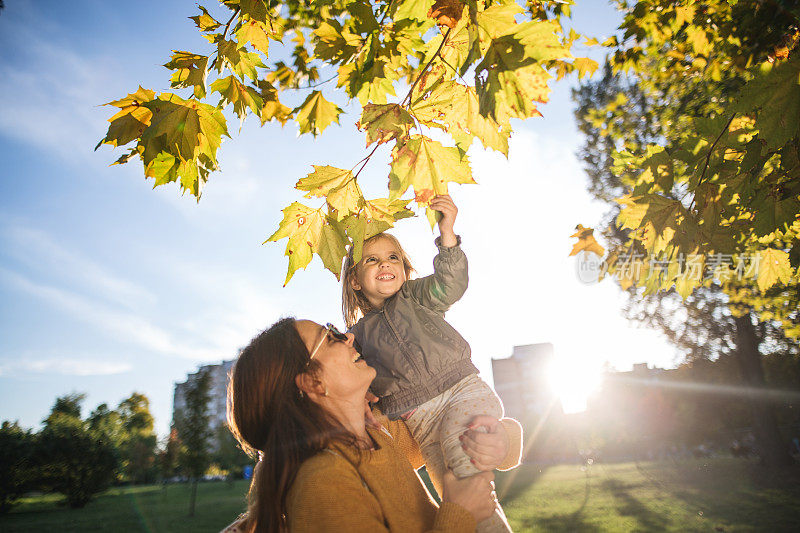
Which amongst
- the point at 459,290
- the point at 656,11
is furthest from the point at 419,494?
the point at 656,11

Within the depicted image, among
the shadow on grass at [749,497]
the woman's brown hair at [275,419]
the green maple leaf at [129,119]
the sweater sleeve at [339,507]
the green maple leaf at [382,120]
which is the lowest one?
the shadow on grass at [749,497]

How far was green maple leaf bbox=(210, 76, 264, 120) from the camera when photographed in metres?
1.89

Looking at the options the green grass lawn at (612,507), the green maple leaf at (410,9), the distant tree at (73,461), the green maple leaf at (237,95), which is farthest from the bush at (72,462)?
the green maple leaf at (410,9)

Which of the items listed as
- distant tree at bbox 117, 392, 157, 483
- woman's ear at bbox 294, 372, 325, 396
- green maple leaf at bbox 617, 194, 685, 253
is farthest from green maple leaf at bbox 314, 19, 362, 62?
distant tree at bbox 117, 392, 157, 483

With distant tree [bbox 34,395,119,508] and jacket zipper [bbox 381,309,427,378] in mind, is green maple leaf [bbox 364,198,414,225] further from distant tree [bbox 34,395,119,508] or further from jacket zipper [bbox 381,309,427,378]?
distant tree [bbox 34,395,119,508]

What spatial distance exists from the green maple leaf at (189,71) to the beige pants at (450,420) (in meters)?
1.76

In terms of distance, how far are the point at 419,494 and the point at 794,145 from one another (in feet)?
8.04

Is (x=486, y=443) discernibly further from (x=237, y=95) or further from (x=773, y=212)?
(x=773, y=212)

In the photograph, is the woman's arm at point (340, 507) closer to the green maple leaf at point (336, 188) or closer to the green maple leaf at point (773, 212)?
the green maple leaf at point (336, 188)

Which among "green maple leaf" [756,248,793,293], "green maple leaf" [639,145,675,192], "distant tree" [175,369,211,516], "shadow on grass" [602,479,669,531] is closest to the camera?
"green maple leaf" [639,145,675,192]

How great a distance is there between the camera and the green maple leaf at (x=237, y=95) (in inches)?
74.5

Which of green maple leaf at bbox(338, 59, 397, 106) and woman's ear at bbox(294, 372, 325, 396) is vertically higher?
green maple leaf at bbox(338, 59, 397, 106)

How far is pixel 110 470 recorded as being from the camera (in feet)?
84.1

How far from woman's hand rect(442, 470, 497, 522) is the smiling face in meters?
0.51
